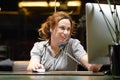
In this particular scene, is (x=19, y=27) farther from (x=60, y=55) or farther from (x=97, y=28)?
(x=97, y=28)

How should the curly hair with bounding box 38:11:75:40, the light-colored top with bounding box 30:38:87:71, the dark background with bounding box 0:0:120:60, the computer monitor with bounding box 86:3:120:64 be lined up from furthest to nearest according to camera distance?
the dark background with bounding box 0:0:120:60 → the curly hair with bounding box 38:11:75:40 → the light-colored top with bounding box 30:38:87:71 → the computer monitor with bounding box 86:3:120:64

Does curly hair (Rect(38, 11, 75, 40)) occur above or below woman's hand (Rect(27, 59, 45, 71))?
above

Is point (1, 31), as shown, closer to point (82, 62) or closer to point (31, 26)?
point (31, 26)

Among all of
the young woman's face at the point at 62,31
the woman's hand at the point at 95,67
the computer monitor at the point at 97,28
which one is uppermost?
the computer monitor at the point at 97,28

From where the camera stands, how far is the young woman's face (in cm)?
270

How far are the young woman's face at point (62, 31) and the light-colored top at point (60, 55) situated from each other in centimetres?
6

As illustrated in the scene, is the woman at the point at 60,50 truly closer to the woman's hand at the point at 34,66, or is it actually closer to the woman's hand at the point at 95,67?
the woman's hand at the point at 34,66

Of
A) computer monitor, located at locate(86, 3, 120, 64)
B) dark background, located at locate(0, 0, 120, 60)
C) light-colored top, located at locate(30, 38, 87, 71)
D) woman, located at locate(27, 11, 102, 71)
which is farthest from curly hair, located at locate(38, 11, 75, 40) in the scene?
dark background, located at locate(0, 0, 120, 60)

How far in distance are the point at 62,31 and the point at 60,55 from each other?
20 centimetres

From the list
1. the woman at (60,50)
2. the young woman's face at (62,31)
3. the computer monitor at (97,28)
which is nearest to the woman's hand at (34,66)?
the woman at (60,50)

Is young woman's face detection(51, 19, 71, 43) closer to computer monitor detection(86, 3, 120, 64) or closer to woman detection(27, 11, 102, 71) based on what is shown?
woman detection(27, 11, 102, 71)

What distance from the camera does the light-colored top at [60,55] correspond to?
2.63 m

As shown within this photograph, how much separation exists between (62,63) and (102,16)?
75cm

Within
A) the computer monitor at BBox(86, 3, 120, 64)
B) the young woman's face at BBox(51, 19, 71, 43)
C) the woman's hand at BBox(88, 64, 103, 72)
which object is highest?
the computer monitor at BBox(86, 3, 120, 64)
